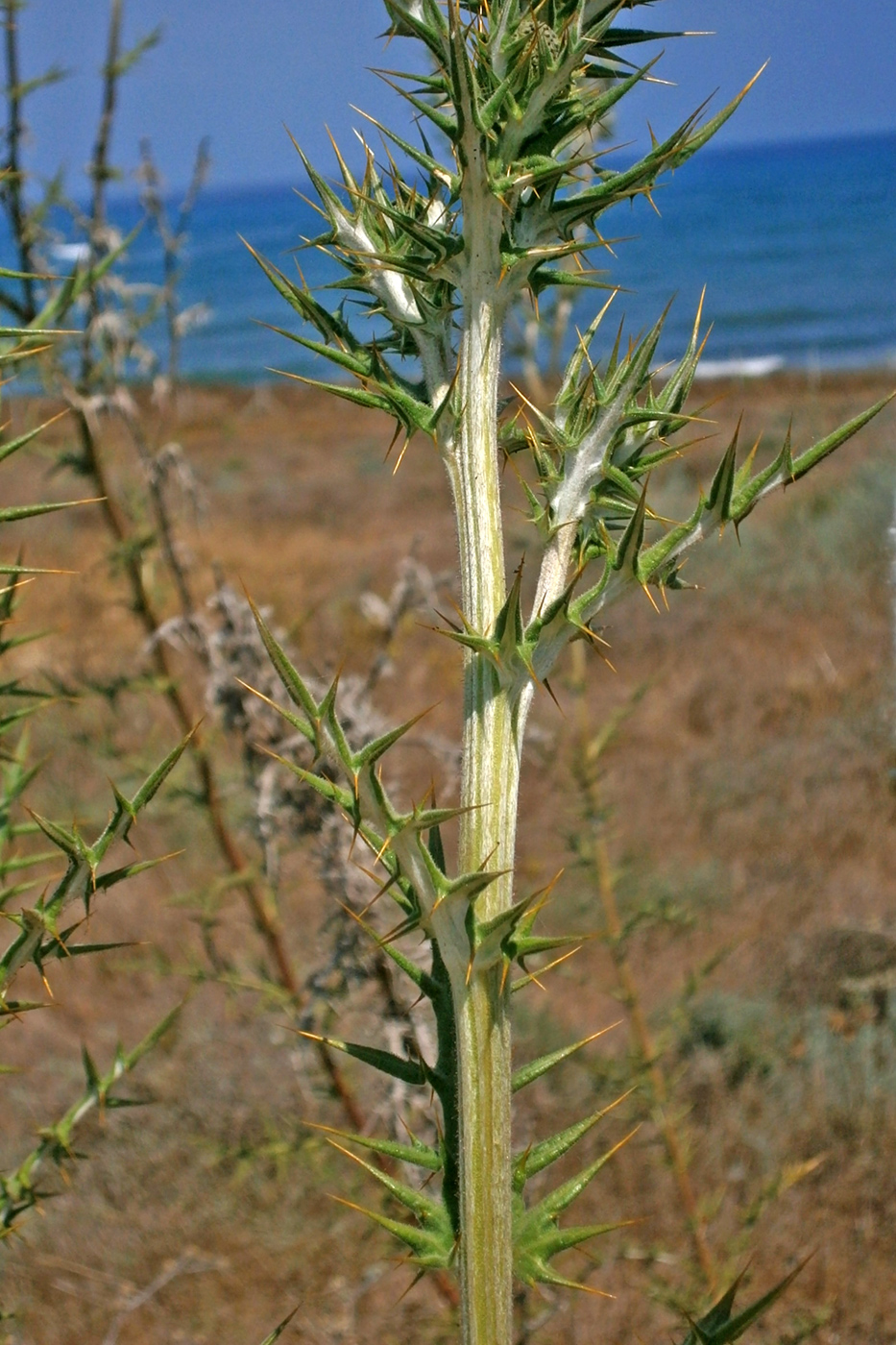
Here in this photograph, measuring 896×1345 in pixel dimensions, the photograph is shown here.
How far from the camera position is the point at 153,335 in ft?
164

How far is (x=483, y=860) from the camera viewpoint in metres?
1.15

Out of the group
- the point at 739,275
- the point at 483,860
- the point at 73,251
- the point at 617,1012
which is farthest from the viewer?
the point at 739,275

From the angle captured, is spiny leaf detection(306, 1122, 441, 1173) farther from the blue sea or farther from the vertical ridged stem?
the blue sea

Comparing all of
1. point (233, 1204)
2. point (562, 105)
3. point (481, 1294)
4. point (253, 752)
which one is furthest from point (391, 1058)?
point (233, 1204)

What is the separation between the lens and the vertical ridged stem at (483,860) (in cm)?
114

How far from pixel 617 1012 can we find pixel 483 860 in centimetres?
510

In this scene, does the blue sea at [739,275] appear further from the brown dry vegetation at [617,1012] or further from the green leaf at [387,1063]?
the brown dry vegetation at [617,1012]

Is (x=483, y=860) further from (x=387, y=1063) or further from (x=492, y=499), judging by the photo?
(x=492, y=499)

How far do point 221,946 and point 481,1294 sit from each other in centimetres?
580

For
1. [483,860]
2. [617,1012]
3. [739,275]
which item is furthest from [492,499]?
[739,275]

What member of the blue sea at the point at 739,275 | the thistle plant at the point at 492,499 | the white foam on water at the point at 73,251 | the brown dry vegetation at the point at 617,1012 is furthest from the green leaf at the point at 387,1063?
the blue sea at the point at 739,275

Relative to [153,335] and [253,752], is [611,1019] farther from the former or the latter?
[153,335]

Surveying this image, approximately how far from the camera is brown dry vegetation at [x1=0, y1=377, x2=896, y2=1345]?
3.87 meters

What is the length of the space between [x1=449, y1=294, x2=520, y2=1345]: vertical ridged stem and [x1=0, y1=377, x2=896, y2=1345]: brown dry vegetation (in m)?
0.51
